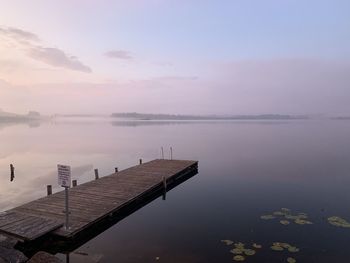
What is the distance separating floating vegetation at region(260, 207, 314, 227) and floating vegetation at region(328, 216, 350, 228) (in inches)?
45.9


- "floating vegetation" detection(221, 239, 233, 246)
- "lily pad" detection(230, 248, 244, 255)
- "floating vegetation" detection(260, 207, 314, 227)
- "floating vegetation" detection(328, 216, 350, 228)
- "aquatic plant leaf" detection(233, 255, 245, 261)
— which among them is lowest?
"floating vegetation" detection(328, 216, 350, 228)

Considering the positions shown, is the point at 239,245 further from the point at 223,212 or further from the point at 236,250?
the point at 223,212

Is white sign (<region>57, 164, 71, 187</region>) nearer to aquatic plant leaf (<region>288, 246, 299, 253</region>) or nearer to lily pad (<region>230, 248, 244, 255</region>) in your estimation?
lily pad (<region>230, 248, 244, 255</region>)

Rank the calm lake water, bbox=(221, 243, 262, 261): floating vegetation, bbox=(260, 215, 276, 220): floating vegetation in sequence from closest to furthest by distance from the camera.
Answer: bbox=(221, 243, 262, 261): floating vegetation
the calm lake water
bbox=(260, 215, 276, 220): floating vegetation

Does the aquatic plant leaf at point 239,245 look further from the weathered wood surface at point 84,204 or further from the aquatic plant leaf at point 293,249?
the weathered wood surface at point 84,204

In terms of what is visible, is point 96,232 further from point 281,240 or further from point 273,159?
point 273,159

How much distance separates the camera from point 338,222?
17.3 metres

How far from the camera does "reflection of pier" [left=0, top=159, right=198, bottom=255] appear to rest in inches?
503

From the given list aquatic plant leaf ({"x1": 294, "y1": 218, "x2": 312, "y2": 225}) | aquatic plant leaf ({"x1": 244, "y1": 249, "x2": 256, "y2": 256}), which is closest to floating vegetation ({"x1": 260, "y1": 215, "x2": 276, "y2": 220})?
aquatic plant leaf ({"x1": 294, "y1": 218, "x2": 312, "y2": 225})

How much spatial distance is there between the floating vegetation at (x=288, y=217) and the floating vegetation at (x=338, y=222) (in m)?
1.17

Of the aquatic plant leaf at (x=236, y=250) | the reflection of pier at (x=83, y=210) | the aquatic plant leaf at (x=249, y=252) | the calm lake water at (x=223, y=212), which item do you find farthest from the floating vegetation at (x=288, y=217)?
the reflection of pier at (x=83, y=210)

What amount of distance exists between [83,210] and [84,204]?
1.08 metres

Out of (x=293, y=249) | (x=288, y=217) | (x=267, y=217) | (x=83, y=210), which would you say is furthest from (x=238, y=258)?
(x=83, y=210)

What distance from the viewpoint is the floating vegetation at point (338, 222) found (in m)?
16.9
